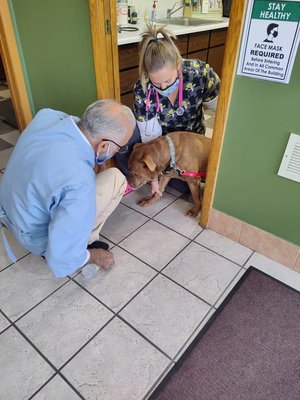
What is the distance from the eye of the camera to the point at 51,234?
1237 millimetres

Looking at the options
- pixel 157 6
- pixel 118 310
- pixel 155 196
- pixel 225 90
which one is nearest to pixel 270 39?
pixel 225 90

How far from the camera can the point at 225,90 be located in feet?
4.86

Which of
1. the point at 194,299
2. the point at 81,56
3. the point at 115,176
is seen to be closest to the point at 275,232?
the point at 194,299

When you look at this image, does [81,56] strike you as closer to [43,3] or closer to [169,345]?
[43,3]

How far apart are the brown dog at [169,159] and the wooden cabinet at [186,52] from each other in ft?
3.02

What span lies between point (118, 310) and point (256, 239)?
0.87 meters

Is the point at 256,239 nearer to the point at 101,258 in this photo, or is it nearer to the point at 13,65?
the point at 101,258

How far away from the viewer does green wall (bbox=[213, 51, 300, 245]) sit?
1370 mm

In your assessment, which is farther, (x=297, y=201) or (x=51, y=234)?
(x=297, y=201)

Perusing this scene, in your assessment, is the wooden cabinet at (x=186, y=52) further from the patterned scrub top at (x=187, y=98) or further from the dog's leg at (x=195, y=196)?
the dog's leg at (x=195, y=196)

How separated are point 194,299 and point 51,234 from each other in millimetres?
794

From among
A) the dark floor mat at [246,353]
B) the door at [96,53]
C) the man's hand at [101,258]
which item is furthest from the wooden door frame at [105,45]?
the dark floor mat at [246,353]

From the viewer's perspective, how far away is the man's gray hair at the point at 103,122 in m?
1.27

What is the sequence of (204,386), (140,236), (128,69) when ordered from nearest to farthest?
(204,386) → (140,236) → (128,69)
